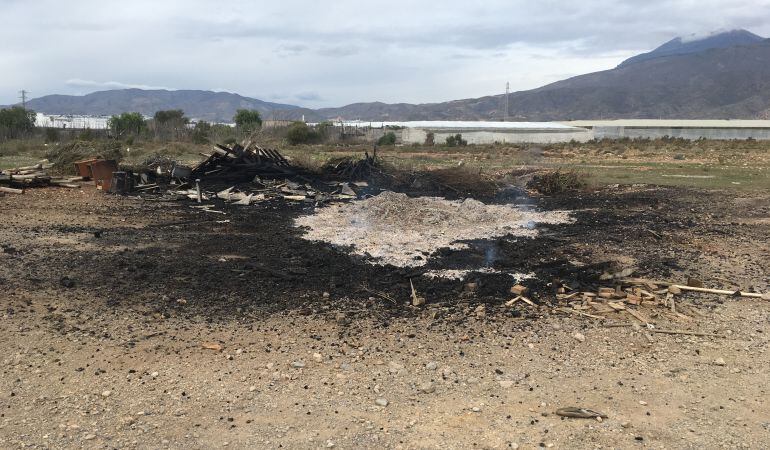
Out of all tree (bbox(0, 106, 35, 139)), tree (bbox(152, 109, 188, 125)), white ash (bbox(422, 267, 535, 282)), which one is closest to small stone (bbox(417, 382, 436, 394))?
white ash (bbox(422, 267, 535, 282))

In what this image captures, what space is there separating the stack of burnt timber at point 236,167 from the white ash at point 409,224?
3978mm

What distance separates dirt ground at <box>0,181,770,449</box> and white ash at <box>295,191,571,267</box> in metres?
0.66

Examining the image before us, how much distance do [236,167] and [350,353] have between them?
12842mm

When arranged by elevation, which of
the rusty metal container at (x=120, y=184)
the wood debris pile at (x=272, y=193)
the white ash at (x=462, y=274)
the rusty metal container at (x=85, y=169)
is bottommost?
the white ash at (x=462, y=274)

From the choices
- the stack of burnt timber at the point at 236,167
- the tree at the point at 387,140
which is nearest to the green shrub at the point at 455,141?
the tree at the point at 387,140

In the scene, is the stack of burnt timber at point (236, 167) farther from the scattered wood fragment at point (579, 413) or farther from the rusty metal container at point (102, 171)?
the scattered wood fragment at point (579, 413)

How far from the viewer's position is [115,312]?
228 inches

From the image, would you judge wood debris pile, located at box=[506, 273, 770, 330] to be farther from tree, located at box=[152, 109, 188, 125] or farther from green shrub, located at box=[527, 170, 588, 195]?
tree, located at box=[152, 109, 188, 125]

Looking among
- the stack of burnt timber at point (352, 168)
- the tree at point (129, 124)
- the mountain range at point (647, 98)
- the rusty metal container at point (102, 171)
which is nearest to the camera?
the rusty metal container at point (102, 171)

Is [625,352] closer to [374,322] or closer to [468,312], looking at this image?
[468,312]

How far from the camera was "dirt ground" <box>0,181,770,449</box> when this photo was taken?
3729 millimetres

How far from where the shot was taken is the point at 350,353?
16.2 ft

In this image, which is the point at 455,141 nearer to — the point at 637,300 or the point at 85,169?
the point at 85,169

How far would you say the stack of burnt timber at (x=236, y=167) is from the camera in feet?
54.0
